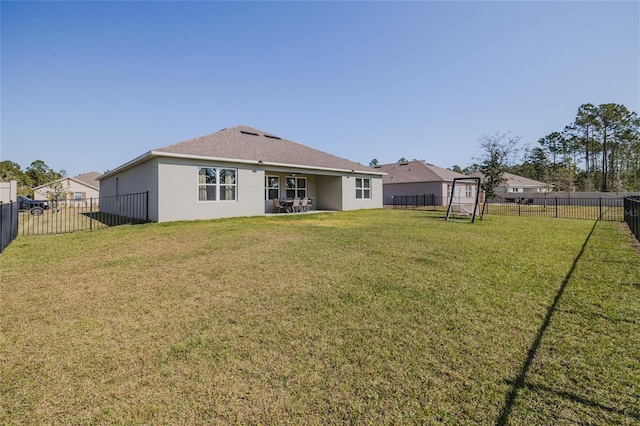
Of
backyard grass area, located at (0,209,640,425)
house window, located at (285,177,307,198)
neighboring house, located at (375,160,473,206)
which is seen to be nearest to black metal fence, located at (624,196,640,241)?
backyard grass area, located at (0,209,640,425)

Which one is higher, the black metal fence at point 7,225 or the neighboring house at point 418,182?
the neighboring house at point 418,182

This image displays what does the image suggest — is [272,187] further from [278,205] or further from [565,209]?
[565,209]

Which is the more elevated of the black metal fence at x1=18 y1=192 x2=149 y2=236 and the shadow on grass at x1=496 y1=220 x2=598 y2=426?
the black metal fence at x1=18 y1=192 x2=149 y2=236

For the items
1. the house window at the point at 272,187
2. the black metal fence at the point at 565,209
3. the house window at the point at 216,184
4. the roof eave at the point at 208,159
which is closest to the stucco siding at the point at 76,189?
the roof eave at the point at 208,159

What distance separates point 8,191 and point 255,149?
1114 cm

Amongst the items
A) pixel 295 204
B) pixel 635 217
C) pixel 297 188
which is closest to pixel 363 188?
pixel 297 188

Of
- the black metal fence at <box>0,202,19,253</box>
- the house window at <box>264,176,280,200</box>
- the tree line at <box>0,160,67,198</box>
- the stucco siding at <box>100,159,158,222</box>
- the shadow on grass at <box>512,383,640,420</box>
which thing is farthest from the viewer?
the tree line at <box>0,160,67,198</box>

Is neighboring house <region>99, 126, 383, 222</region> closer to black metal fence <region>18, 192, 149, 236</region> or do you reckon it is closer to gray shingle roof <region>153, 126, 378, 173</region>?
gray shingle roof <region>153, 126, 378, 173</region>

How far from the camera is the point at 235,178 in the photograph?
13.8m

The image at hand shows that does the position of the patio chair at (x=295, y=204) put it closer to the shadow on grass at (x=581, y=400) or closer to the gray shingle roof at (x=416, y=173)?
the shadow on grass at (x=581, y=400)

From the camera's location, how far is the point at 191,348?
2793 mm

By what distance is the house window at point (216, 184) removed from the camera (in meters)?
12.8

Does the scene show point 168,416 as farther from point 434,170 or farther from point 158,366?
point 434,170

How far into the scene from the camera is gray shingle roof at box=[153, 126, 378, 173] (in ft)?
42.3
